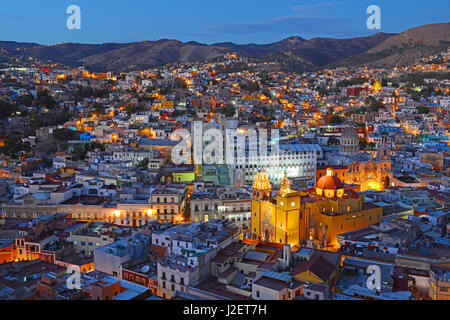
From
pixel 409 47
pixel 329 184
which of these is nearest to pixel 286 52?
pixel 409 47

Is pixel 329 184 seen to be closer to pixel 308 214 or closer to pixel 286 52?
pixel 308 214

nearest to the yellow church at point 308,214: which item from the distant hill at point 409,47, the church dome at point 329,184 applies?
the church dome at point 329,184

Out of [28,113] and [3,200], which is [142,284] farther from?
[28,113]

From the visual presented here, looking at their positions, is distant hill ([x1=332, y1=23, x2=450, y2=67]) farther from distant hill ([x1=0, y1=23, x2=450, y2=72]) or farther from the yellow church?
the yellow church

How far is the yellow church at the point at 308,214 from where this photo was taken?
77.3 ft

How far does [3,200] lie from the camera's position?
32156 millimetres

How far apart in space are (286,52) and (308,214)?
13454 cm

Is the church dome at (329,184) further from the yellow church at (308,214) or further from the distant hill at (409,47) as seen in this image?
the distant hill at (409,47)

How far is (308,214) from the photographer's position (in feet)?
80.0

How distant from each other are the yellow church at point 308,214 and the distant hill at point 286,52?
347 feet

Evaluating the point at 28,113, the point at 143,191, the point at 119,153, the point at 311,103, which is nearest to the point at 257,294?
the point at 143,191

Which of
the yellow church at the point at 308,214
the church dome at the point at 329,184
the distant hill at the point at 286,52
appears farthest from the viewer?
the distant hill at the point at 286,52

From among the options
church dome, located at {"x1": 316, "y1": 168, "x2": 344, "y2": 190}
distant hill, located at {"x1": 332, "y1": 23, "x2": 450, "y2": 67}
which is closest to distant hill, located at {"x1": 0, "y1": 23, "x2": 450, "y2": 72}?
distant hill, located at {"x1": 332, "y1": 23, "x2": 450, "y2": 67}
